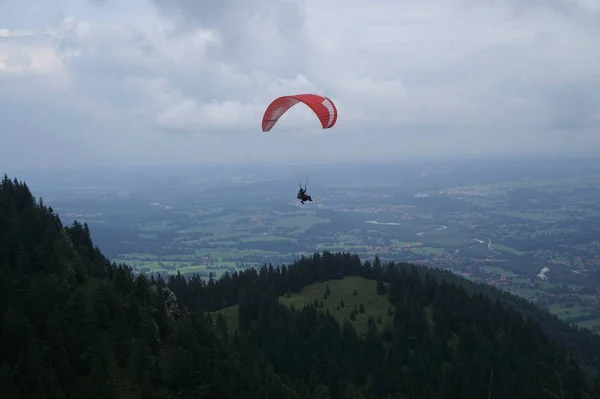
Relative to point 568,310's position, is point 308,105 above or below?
above

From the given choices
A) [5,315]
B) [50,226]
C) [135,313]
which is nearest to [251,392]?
[135,313]

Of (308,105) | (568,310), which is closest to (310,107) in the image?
(308,105)

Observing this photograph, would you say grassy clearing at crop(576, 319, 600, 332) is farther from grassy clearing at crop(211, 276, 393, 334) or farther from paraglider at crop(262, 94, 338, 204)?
paraglider at crop(262, 94, 338, 204)

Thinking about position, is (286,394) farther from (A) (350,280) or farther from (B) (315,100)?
(A) (350,280)

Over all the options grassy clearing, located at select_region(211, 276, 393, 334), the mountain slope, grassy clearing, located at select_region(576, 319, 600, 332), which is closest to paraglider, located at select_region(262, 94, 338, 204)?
the mountain slope

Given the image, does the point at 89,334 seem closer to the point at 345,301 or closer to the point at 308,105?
the point at 308,105
